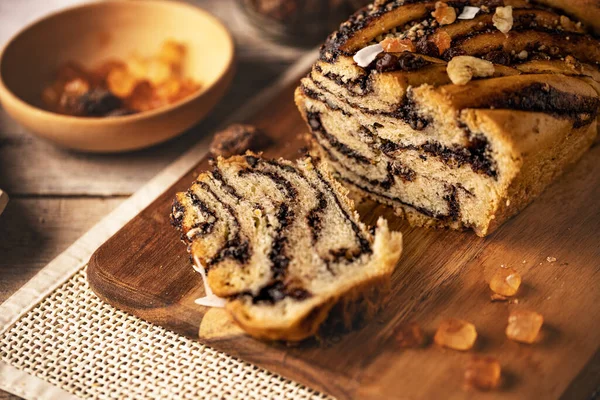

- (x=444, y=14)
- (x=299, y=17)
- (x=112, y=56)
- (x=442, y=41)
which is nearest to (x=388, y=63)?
(x=442, y=41)

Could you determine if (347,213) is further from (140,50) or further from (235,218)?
(140,50)

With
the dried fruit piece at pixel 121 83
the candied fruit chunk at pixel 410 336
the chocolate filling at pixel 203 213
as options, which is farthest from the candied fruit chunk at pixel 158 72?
the candied fruit chunk at pixel 410 336

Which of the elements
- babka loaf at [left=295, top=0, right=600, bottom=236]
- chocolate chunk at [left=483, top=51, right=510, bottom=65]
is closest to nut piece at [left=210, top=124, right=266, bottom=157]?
babka loaf at [left=295, top=0, right=600, bottom=236]

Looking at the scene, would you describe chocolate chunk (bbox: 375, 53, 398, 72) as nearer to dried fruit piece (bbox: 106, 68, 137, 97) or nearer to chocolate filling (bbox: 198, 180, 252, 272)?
chocolate filling (bbox: 198, 180, 252, 272)

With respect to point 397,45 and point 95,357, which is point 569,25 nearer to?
point 397,45

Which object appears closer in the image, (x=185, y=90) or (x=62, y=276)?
(x=62, y=276)

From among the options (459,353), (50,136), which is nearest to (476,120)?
(459,353)
